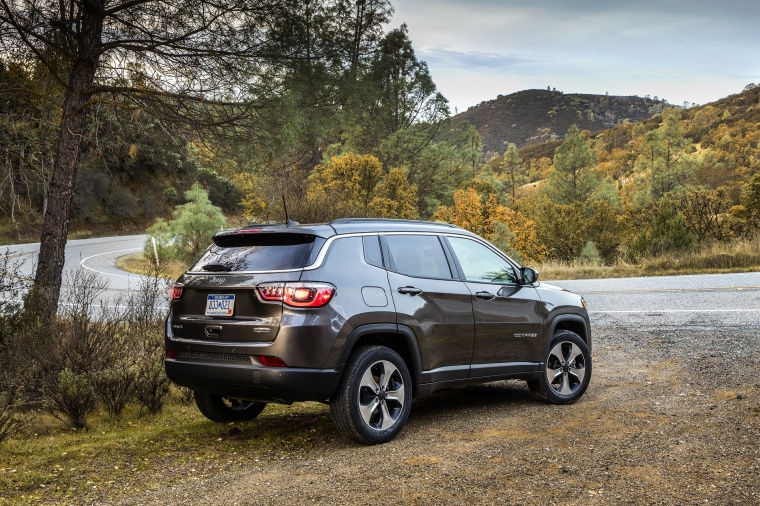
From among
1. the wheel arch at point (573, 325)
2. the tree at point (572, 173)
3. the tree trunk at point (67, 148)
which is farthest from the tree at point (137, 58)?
the tree at point (572, 173)

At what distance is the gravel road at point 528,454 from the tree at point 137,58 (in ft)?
16.8

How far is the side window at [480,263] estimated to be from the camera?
21.7ft

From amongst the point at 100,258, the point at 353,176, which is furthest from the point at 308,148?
the point at 100,258

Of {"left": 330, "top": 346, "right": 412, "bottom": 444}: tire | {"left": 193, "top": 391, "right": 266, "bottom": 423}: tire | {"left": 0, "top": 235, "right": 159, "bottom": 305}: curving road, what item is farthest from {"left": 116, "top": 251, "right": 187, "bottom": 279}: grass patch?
{"left": 330, "top": 346, "right": 412, "bottom": 444}: tire

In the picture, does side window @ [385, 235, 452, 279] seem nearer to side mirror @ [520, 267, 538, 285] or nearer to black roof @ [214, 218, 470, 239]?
black roof @ [214, 218, 470, 239]

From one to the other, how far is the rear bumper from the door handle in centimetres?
92

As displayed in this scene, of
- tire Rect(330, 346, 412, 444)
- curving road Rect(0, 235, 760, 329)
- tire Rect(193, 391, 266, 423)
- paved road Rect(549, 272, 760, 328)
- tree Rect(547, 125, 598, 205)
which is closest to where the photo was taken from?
tire Rect(330, 346, 412, 444)

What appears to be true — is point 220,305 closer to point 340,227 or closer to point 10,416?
point 340,227

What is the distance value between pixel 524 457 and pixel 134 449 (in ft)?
10.0

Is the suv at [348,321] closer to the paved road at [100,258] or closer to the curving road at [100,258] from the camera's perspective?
the curving road at [100,258]

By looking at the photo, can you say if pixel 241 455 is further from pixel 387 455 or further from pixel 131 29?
pixel 131 29

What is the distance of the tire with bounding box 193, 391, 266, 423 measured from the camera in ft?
21.2

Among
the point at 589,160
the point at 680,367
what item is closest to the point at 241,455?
the point at 680,367

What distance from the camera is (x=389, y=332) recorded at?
5.65 m
